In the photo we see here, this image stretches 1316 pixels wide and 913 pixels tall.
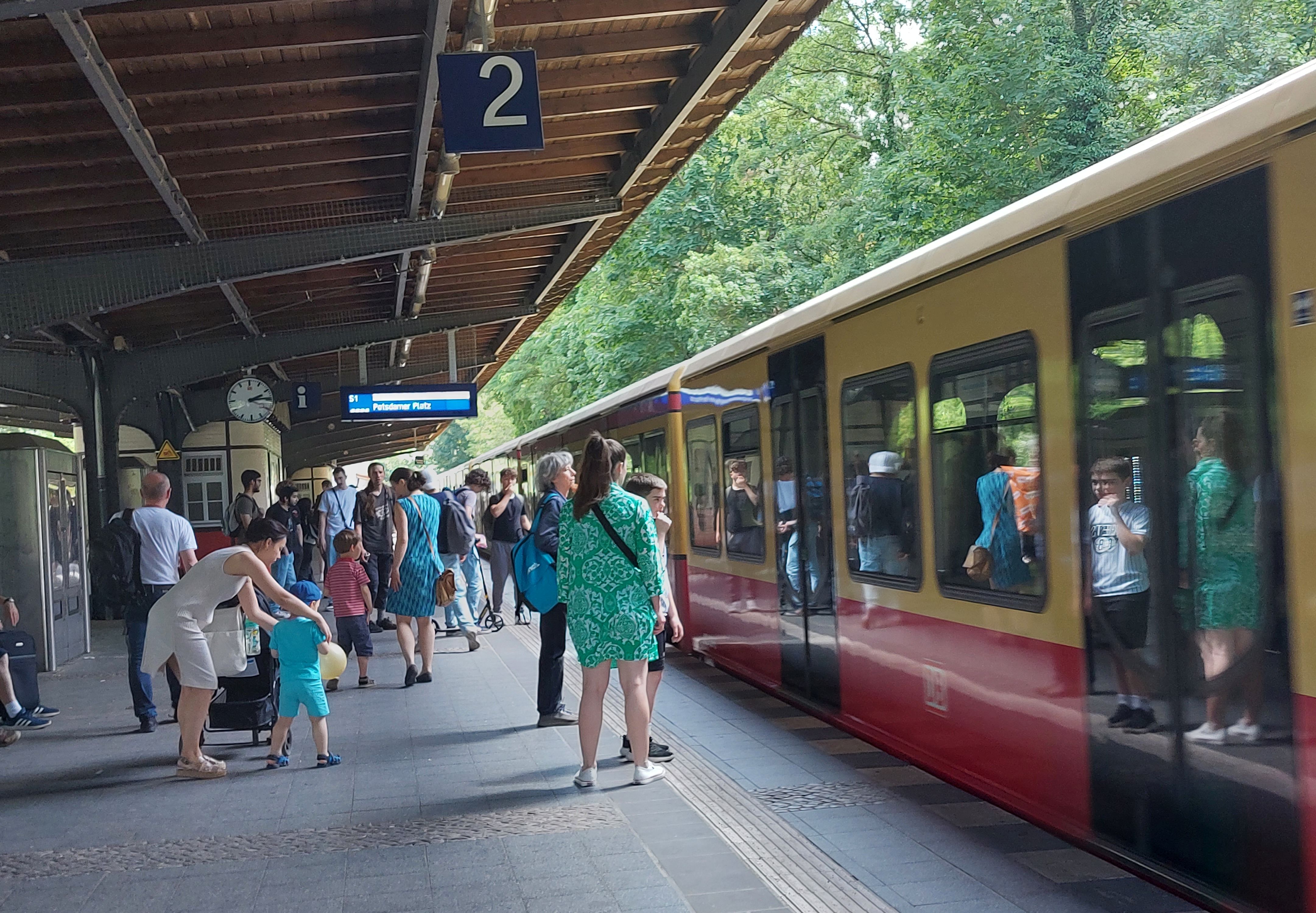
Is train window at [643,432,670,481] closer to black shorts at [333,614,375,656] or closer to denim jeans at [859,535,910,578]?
black shorts at [333,614,375,656]

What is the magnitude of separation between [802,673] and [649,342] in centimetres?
2186

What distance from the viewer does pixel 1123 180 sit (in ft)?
14.8

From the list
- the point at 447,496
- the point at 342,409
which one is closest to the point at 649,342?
the point at 342,409

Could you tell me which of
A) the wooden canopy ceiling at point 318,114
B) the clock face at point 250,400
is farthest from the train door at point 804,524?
the clock face at point 250,400

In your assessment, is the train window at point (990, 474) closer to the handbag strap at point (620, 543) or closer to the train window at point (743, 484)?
the handbag strap at point (620, 543)

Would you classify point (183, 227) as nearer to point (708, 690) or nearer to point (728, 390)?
point (728, 390)

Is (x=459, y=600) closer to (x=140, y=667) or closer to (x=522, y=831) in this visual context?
(x=140, y=667)

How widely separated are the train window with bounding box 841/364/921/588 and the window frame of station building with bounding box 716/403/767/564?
64.5 inches

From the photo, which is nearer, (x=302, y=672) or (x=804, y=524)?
(x=302, y=672)

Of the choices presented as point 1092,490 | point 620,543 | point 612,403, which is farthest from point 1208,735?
point 612,403

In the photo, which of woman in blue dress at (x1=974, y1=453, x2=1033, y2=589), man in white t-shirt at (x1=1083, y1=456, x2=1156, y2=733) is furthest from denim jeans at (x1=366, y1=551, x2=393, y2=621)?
man in white t-shirt at (x1=1083, y1=456, x2=1156, y2=733)

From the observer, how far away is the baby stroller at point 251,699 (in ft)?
25.5

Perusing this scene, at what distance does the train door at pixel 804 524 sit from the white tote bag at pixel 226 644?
3316 mm

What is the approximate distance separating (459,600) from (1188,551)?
379 inches
